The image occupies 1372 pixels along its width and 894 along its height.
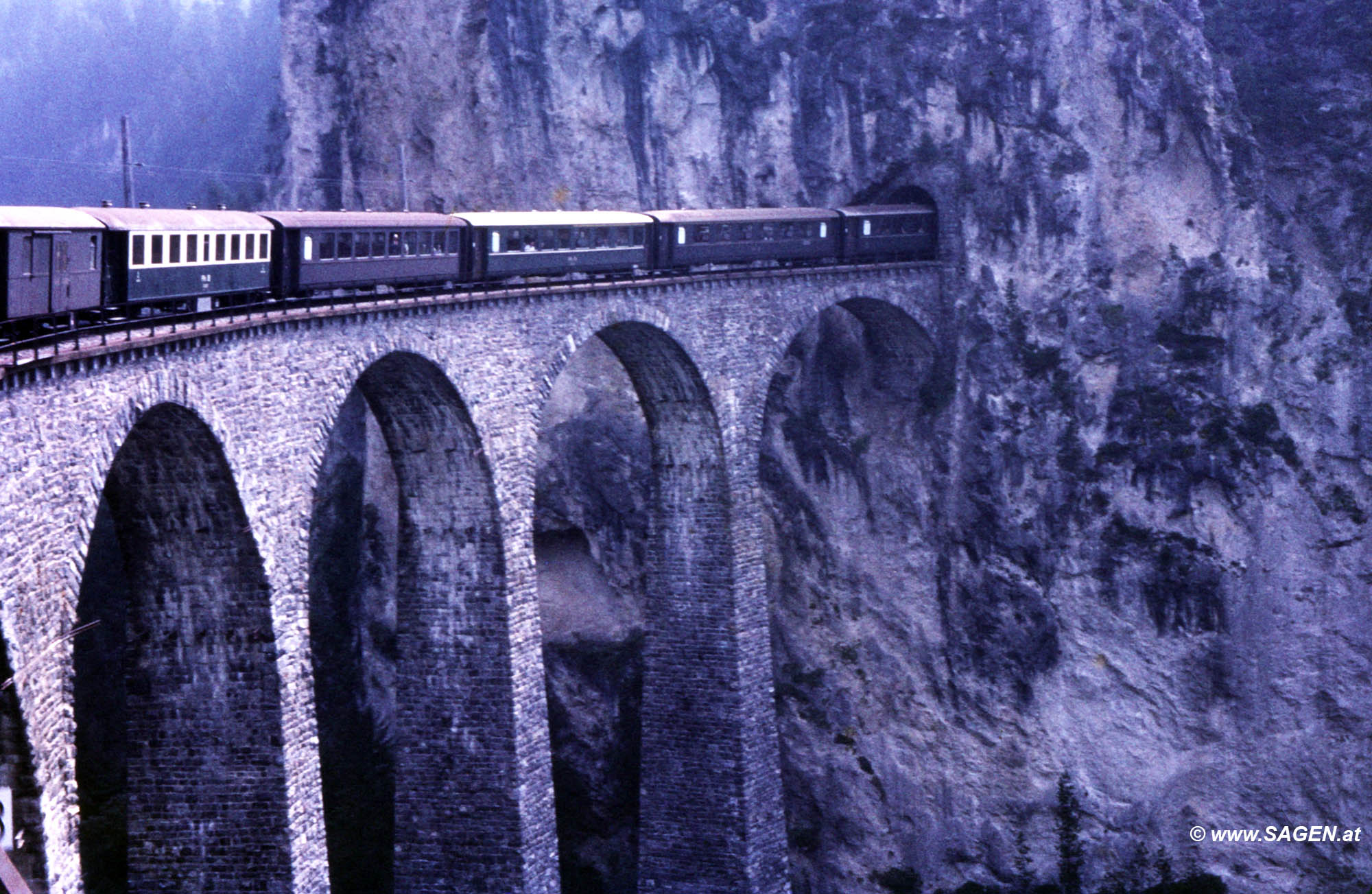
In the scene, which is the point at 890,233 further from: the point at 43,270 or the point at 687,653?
the point at 43,270

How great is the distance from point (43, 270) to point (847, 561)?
28.2 metres

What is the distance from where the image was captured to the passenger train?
19.2m

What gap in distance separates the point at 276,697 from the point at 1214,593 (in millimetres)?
26712

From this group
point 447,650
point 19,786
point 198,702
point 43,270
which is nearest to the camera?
point 19,786

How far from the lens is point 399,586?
2923 centimetres

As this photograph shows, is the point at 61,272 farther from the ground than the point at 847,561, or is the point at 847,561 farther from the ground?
the point at 61,272

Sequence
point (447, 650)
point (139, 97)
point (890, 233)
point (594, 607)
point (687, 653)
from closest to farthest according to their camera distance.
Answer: point (447, 650) < point (687, 653) < point (890, 233) < point (594, 607) < point (139, 97)

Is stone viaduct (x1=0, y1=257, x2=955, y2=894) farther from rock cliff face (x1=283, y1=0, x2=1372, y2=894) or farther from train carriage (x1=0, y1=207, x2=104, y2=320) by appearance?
rock cliff face (x1=283, y1=0, x2=1372, y2=894)

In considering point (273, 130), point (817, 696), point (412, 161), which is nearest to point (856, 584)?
point (817, 696)

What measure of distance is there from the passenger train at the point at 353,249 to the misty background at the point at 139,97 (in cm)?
2871

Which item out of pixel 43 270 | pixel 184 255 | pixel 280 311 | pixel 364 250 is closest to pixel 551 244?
pixel 364 250

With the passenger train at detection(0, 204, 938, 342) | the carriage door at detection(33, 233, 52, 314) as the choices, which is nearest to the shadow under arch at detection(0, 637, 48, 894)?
the passenger train at detection(0, 204, 938, 342)

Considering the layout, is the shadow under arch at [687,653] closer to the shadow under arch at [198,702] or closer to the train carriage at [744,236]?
the train carriage at [744,236]

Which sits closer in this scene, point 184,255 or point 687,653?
point 184,255
